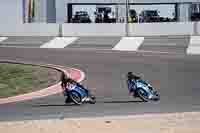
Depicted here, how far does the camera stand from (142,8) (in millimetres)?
56188

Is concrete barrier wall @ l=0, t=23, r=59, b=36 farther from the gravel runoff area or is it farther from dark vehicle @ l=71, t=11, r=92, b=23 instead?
the gravel runoff area

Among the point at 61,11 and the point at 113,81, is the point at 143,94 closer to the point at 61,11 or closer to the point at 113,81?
the point at 113,81

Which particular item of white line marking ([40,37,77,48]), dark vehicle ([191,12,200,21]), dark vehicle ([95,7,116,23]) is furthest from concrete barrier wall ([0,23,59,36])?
dark vehicle ([191,12,200,21])

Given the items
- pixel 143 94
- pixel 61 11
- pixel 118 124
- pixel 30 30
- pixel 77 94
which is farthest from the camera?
pixel 61 11

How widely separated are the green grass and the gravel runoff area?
678cm

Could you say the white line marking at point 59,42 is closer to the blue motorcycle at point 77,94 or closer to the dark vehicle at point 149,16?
the blue motorcycle at point 77,94

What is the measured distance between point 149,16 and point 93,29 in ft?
59.6

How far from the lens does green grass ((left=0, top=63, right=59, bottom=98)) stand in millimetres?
18766

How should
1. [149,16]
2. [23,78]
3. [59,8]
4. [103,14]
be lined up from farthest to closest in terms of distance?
[103,14]
[59,8]
[149,16]
[23,78]

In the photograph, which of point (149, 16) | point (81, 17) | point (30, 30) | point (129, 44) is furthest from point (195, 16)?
point (129, 44)

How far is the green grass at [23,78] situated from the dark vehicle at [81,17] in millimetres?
27462

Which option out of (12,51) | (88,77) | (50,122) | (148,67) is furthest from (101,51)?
(50,122)

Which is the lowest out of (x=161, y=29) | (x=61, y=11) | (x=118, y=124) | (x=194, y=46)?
(x=118, y=124)

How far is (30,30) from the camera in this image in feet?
120
